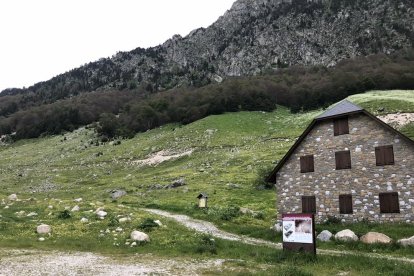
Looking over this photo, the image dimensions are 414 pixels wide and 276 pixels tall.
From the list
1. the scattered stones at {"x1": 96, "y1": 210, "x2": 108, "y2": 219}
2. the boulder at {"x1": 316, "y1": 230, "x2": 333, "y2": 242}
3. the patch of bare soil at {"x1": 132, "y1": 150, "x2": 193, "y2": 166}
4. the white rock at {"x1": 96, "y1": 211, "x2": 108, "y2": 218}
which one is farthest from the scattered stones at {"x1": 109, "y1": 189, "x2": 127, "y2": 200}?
the boulder at {"x1": 316, "y1": 230, "x2": 333, "y2": 242}

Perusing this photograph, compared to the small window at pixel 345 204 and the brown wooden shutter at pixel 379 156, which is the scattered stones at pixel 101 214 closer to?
the small window at pixel 345 204

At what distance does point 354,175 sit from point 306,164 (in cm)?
408

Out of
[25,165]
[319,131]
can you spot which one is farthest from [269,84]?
[319,131]

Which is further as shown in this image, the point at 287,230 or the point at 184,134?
the point at 184,134

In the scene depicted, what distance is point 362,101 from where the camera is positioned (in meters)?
104

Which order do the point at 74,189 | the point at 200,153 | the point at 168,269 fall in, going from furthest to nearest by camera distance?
the point at 200,153, the point at 74,189, the point at 168,269

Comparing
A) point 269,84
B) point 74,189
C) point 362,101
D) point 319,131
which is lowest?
point 74,189

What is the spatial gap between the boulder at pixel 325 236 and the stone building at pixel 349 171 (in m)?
4.15

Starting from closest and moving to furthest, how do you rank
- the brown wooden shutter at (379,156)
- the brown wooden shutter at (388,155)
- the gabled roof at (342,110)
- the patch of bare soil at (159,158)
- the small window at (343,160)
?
the brown wooden shutter at (388,155)
the brown wooden shutter at (379,156)
the small window at (343,160)
the gabled roof at (342,110)
the patch of bare soil at (159,158)

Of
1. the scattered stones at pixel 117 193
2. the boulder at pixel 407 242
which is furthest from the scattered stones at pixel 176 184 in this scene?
the boulder at pixel 407 242

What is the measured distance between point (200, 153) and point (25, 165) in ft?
163

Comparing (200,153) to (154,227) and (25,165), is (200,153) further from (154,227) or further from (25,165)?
(154,227)

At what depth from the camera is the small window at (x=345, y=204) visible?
31703 millimetres

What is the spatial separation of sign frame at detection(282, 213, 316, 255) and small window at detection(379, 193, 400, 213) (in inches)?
428
